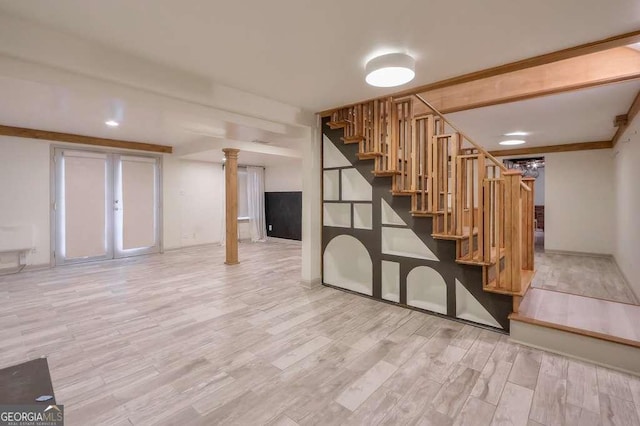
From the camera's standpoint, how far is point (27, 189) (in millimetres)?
5094

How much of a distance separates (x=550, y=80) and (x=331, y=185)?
2667 mm

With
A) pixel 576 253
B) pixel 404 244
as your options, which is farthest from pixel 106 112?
pixel 576 253

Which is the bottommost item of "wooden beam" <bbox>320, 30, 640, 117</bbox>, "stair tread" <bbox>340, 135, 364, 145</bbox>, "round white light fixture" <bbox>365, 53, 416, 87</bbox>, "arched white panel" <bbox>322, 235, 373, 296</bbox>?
"arched white panel" <bbox>322, 235, 373, 296</bbox>

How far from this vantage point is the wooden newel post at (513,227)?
2650 mm

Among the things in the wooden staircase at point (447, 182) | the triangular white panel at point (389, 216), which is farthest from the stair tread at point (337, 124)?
the triangular white panel at point (389, 216)

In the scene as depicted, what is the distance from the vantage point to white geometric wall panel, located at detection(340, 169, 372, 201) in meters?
3.78

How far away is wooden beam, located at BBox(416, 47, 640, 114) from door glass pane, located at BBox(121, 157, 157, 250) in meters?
6.30

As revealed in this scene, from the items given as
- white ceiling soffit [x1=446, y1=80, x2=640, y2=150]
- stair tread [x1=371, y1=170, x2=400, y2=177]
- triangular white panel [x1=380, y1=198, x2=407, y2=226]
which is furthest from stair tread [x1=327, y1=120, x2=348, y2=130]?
white ceiling soffit [x1=446, y1=80, x2=640, y2=150]

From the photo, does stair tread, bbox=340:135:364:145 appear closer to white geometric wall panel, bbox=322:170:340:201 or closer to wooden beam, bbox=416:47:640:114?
white geometric wall panel, bbox=322:170:340:201

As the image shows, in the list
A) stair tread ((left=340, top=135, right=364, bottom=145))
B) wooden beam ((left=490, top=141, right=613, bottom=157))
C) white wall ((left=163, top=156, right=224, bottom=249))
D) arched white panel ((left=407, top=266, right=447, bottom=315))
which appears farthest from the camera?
white wall ((left=163, top=156, right=224, bottom=249))

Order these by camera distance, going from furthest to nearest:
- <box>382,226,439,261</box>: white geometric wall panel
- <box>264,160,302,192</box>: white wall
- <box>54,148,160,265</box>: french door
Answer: <box>264,160,302,192</box>: white wall → <box>54,148,160,265</box>: french door → <box>382,226,439,261</box>: white geometric wall panel

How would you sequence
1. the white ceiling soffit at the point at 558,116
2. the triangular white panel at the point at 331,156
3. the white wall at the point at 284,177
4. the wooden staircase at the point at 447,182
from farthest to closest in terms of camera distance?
the white wall at the point at 284,177
the triangular white panel at the point at 331,156
the white ceiling soffit at the point at 558,116
the wooden staircase at the point at 447,182

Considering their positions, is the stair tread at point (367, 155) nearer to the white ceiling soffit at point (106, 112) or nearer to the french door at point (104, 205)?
the white ceiling soffit at point (106, 112)

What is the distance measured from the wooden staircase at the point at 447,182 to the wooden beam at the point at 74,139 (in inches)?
187
